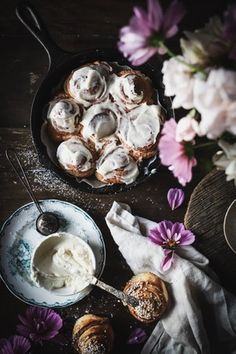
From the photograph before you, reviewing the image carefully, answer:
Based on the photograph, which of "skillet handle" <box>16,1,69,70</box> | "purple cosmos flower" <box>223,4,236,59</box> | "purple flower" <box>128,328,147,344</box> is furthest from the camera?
"purple flower" <box>128,328,147,344</box>

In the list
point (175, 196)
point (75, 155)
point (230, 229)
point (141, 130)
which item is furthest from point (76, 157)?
point (230, 229)

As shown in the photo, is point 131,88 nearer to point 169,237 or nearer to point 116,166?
point 116,166

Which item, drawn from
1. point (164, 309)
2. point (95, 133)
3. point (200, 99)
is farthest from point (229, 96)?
point (164, 309)

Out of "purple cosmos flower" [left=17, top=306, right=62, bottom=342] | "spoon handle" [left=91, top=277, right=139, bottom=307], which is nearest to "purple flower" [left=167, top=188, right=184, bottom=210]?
"spoon handle" [left=91, top=277, right=139, bottom=307]

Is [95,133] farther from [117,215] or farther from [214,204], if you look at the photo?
[214,204]

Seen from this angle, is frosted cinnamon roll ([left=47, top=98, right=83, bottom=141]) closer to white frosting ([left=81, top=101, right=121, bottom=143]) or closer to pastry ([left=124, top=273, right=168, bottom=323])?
white frosting ([left=81, top=101, right=121, bottom=143])

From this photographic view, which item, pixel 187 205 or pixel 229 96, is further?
pixel 187 205
